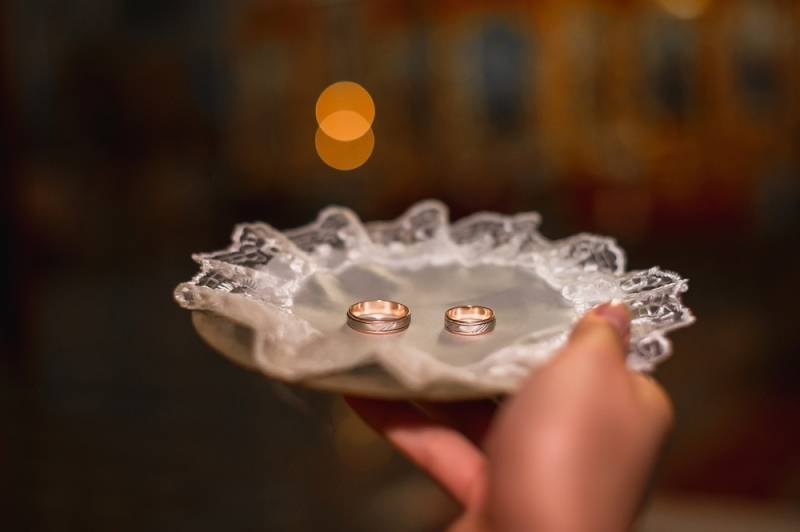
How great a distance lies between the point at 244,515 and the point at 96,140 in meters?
2.00

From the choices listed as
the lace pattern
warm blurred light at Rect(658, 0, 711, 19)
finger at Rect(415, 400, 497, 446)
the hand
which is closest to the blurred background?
warm blurred light at Rect(658, 0, 711, 19)

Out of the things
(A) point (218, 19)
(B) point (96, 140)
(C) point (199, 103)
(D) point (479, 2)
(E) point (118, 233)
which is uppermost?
(D) point (479, 2)

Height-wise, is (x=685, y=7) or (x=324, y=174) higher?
(x=685, y=7)

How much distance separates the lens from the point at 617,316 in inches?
23.7

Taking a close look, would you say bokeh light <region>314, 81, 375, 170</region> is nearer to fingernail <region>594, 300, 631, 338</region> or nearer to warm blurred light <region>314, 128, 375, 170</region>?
warm blurred light <region>314, 128, 375, 170</region>

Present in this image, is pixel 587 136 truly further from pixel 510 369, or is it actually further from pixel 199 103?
pixel 510 369

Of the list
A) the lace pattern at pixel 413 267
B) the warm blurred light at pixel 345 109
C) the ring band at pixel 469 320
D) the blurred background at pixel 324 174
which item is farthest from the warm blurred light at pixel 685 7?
the ring band at pixel 469 320

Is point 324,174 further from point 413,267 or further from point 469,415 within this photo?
point 469,415

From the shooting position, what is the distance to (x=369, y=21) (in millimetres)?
2945

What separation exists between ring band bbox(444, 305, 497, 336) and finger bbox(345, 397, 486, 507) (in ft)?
0.27

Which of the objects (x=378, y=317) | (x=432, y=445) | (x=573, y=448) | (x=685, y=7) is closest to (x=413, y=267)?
(x=378, y=317)

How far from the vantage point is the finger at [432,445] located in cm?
61

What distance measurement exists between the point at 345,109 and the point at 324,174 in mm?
255

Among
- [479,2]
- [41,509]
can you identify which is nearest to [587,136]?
[479,2]
